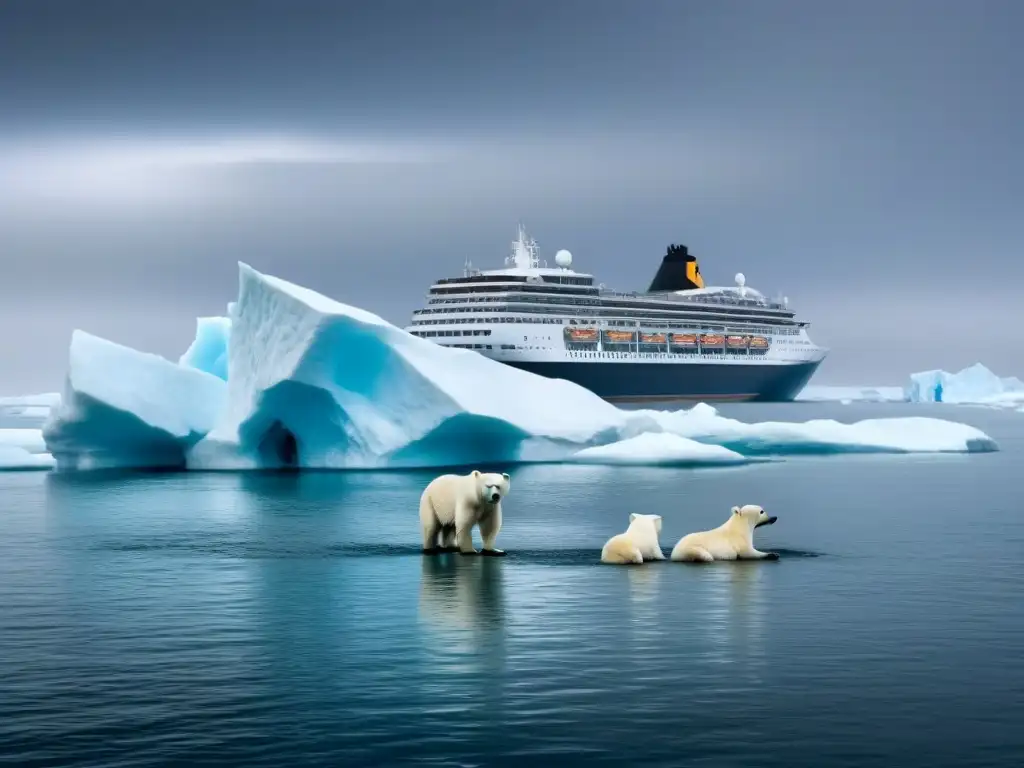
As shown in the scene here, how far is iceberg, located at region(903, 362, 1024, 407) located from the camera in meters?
91.8

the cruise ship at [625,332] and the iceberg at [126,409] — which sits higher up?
the cruise ship at [625,332]

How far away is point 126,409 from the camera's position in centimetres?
3070

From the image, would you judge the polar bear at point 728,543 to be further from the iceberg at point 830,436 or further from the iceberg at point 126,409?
the iceberg at point 830,436

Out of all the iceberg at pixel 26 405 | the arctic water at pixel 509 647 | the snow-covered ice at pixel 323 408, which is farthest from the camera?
the iceberg at pixel 26 405

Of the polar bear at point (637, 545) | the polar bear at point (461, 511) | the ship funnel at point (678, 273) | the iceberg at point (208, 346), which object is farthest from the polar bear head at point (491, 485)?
the ship funnel at point (678, 273)

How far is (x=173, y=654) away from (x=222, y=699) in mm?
1557

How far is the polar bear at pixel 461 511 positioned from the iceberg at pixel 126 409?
15.6 metres

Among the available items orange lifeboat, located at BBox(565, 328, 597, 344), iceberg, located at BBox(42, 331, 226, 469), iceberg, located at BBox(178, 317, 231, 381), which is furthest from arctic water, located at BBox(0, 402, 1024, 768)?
orange lifeboat, located at BBox(565, 328, 597, 344)

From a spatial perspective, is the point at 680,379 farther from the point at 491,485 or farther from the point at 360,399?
the point at 491,485

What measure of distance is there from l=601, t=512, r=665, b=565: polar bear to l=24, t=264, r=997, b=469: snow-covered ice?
1344 centimetres

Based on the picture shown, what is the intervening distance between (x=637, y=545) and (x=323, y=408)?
635 inches

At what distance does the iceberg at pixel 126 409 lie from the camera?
30562 millimetres

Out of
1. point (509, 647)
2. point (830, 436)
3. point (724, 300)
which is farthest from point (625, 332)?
point (509, 647)

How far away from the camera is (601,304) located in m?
82.4
